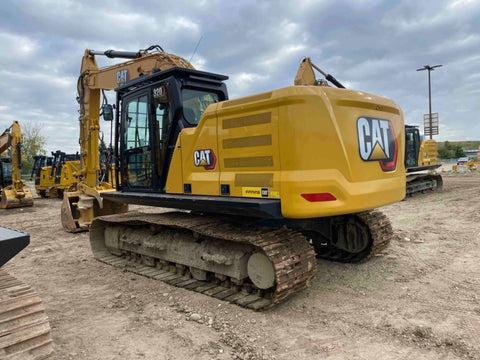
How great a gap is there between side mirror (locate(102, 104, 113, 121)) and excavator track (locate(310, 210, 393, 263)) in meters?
3.91

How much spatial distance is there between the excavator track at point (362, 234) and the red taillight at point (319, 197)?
70.3 inches

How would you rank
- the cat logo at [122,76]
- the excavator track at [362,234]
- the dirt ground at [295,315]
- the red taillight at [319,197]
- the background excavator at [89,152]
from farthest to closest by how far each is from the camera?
1. the background excavator at [89,152]
2. the cat logo at [122,76]
3. the excavator track at [362,234]
4. the red taillight at [319,197]
5. the dirt ground at [295,315]

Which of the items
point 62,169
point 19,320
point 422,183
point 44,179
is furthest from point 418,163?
point 44,179

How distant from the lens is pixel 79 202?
8492 millimetres

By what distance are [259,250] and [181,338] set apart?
1.25 m

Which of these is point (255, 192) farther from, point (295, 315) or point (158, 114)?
point (158, 114)

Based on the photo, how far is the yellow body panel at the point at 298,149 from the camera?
347 centimetres

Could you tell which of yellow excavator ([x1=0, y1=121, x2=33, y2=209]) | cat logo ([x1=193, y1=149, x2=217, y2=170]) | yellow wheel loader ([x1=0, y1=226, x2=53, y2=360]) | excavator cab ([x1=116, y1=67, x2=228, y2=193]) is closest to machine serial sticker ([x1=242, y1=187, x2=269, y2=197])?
cat logo ([x1=193, y1=149, x2=217, y2=170])

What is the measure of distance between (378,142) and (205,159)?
202 cm

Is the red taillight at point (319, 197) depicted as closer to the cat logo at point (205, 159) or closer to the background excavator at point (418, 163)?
the cat logo at point (205, 159)

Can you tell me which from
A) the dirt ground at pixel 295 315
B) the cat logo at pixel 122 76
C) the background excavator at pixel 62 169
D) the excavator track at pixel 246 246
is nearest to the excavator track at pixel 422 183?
the dirt ground at pixel 295 315

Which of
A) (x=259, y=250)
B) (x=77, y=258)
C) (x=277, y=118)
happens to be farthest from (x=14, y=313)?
(x=77, y=258)

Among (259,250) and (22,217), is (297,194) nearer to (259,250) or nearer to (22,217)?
(259,250)

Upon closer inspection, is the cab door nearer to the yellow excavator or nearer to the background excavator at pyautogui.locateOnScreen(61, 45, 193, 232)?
the background excavator at pyautogui.locateOnScreen(61, 45, 193, 232)
